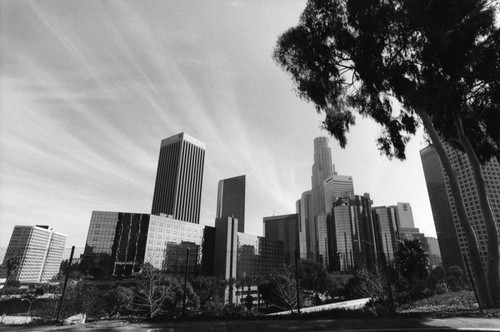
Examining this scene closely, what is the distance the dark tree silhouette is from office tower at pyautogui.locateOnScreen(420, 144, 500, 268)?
→ 76296 millimetres

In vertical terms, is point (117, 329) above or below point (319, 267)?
below

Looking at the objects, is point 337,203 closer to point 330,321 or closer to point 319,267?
point 319,267

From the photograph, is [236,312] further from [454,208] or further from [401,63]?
[454,208]

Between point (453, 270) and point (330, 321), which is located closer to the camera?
point (330, 321)

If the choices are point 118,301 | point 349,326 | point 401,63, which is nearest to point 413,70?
point 401,63

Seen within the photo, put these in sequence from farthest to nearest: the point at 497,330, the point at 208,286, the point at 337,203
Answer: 1. the point at 337,203
2. the point at 208,286
3. the point at 497,330

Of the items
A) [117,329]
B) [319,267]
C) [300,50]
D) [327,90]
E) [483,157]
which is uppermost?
[300,50]

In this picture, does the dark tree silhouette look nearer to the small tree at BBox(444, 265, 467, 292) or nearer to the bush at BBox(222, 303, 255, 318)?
the bush at BBox(222, 303, 255, 318)

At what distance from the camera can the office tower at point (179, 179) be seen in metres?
181

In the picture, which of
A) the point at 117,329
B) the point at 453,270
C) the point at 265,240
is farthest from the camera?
the point at 265,240

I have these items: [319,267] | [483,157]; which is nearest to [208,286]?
[319,267]

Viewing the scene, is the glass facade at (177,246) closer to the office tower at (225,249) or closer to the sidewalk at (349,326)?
the office tower at (225,249)

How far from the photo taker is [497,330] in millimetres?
10031

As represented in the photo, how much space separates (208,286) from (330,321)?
55.8m
